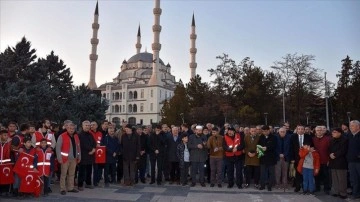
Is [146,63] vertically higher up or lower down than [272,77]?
higher up

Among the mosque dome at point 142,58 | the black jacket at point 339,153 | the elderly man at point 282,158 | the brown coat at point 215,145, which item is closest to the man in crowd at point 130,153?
the brown coat at point 215,145

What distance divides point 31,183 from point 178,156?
13.9 ft

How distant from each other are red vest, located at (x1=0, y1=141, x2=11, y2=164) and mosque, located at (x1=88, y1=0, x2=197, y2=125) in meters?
50.9

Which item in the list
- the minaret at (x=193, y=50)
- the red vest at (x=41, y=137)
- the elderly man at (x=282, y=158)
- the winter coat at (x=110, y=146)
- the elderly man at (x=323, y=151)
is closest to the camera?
the red vest at (x=41, y=137)

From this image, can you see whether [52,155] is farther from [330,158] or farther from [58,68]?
[58,68]

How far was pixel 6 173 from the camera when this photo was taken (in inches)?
302

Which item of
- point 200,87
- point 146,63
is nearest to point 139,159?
point 200,87

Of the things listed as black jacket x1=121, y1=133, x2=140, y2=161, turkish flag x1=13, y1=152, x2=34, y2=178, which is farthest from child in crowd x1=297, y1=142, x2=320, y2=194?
turkish flag x1=13, y1=152, x2=34, y2=178

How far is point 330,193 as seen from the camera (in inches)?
342

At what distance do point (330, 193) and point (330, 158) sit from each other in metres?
0.97

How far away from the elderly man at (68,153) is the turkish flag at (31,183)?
2.05 feet

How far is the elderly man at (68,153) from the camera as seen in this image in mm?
8288

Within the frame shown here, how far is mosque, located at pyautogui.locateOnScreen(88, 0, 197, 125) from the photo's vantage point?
63719 mm

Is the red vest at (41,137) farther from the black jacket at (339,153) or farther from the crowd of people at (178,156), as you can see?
the black jacket at (339,153)
